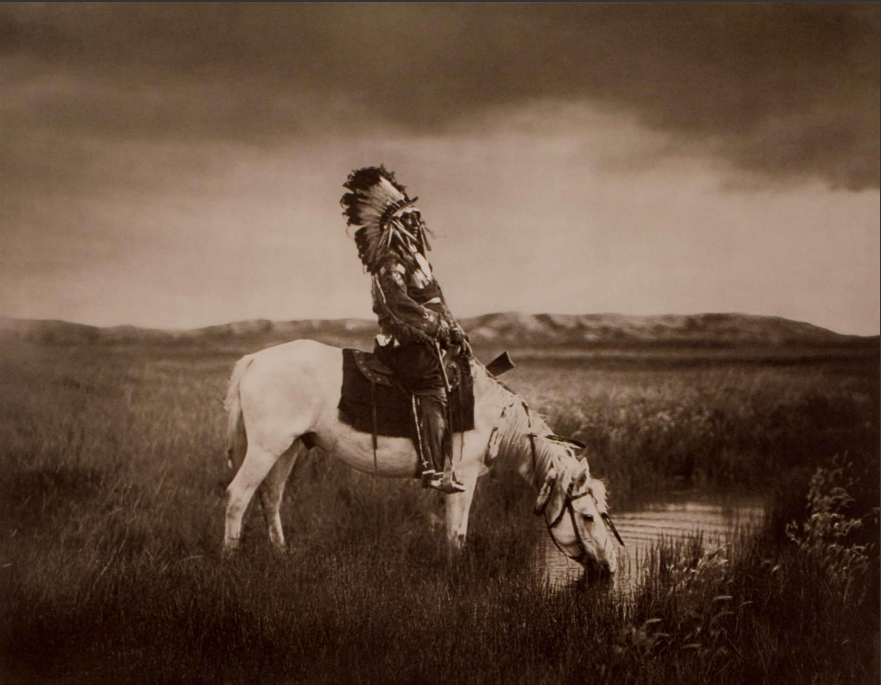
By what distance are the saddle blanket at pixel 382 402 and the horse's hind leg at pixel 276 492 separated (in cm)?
23

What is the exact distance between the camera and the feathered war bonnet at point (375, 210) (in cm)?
336

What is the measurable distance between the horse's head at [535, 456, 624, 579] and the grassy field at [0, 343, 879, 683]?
0.10 meters

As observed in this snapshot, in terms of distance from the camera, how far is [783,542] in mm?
3570

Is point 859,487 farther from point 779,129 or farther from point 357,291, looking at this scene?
point 357,291

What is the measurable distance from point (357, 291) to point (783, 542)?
6.04 ft

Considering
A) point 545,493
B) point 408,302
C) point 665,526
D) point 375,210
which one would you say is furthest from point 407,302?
point 665,526

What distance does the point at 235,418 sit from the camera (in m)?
3.34

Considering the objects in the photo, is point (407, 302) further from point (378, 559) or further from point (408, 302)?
point (378, 559)

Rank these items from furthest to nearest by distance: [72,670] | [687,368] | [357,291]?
[687,368], [357,291], [72,670]

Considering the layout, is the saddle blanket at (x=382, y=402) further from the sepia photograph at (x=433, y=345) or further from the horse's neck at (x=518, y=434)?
the horse's neck at (x=518, y=434)

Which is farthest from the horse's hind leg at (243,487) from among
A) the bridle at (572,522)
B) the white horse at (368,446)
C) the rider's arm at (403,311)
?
the bridle at (572,522)

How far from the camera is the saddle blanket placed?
3363 millimetres

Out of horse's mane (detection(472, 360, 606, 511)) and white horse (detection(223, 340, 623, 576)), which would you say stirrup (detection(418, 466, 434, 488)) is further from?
horse's mane (detection(472, 360, 606, 511))

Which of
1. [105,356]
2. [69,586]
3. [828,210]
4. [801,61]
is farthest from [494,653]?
[801,61]
